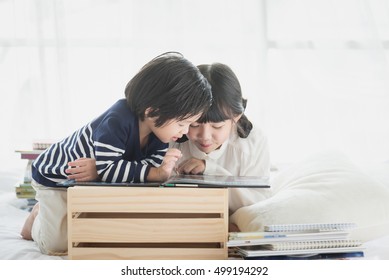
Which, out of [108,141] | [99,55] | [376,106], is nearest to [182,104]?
[108,141]

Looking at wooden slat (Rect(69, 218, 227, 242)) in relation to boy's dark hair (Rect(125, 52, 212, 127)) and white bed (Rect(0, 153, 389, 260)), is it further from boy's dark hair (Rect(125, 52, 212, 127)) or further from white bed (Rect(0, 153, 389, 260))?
boy's dark hair (Rect(125, 52, 212, 127))

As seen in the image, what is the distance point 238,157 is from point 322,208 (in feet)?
0.93

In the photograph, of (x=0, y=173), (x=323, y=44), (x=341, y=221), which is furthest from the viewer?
(x=323, y=44)

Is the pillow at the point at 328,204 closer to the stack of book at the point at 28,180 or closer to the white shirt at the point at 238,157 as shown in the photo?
the white shirt at the point at 238,157

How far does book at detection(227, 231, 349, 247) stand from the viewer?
3.86ft

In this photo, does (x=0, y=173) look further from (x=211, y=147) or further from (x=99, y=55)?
(x=211, y=147)

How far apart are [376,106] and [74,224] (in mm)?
1181

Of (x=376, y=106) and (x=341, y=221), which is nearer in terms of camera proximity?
(x=341, y=221)

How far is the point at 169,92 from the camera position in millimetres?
1273

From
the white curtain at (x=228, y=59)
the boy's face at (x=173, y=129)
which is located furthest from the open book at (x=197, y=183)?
the white curtain at (x=228, y=59)

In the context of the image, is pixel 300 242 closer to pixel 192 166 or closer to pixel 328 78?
pixel 192 166

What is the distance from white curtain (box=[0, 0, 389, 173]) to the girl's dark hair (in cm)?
41
